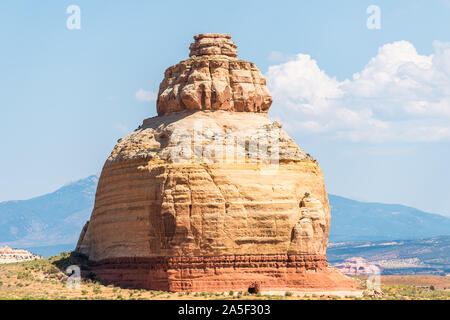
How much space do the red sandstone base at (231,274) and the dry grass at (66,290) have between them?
80 cm

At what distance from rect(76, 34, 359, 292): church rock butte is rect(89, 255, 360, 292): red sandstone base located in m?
0.06

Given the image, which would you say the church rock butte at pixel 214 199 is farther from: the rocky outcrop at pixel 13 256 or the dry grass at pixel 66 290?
the rocky outcrop at pixel 13 256

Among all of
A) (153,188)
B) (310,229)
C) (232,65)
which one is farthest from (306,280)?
(232,65)

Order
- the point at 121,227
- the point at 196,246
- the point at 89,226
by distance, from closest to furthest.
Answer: the point at 196,246, the point at 121,227, the point at 89,226

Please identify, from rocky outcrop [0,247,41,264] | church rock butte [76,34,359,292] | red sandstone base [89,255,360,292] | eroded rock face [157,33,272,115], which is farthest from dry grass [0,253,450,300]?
rocky outcrop [0,247,41,264]

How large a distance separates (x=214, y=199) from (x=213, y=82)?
26.5 feet

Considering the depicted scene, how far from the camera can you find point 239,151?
180 ft

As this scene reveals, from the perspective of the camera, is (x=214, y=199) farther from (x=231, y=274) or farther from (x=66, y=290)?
(x=66, y=290)

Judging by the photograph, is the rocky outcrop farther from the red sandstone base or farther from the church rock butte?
the red sandstone base

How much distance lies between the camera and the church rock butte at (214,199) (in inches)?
2088

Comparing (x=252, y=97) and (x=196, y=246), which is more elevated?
(x=252, y=97)
